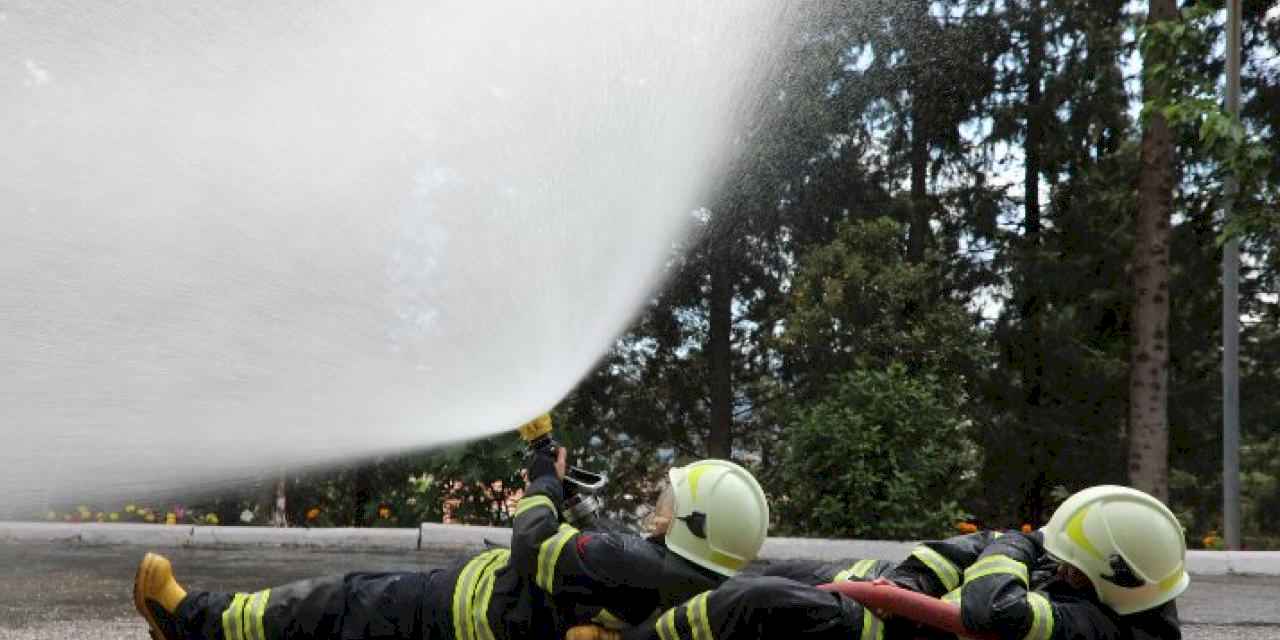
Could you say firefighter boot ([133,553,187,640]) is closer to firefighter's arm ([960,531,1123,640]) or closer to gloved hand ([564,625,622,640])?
gloved hand ([564,625,622,640])

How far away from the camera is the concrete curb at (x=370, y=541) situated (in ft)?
31.7

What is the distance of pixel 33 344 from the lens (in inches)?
256

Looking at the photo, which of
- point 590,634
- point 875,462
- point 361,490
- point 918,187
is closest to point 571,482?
point 590,634

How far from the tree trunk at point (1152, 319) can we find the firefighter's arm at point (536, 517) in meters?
9.75

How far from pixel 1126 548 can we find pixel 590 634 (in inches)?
65.2

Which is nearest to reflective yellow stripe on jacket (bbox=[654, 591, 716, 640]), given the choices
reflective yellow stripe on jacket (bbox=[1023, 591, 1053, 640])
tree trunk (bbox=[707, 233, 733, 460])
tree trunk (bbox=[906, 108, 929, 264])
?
reflective yellow stripe on jacket (bbox=[1023, 591, 1053, 640])

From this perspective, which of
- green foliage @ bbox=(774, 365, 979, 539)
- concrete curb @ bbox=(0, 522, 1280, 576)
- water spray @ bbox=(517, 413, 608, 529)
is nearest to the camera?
water spray @ bbox=(517, 413, 608, 529)

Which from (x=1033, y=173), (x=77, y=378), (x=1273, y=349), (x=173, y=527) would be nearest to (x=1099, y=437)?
(x=1273, y=349)

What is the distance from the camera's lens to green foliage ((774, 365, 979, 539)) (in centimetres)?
1016

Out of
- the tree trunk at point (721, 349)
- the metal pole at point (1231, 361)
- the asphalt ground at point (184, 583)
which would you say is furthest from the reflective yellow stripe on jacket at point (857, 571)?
the tree trunk at point (721, 349)

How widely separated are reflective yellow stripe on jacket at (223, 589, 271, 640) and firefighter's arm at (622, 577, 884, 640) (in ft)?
4.55

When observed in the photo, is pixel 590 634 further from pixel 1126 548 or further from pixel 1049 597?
pixel 1126 548

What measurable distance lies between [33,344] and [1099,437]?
12.2 m

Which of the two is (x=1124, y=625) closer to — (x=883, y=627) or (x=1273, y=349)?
(x=883, y=627)
